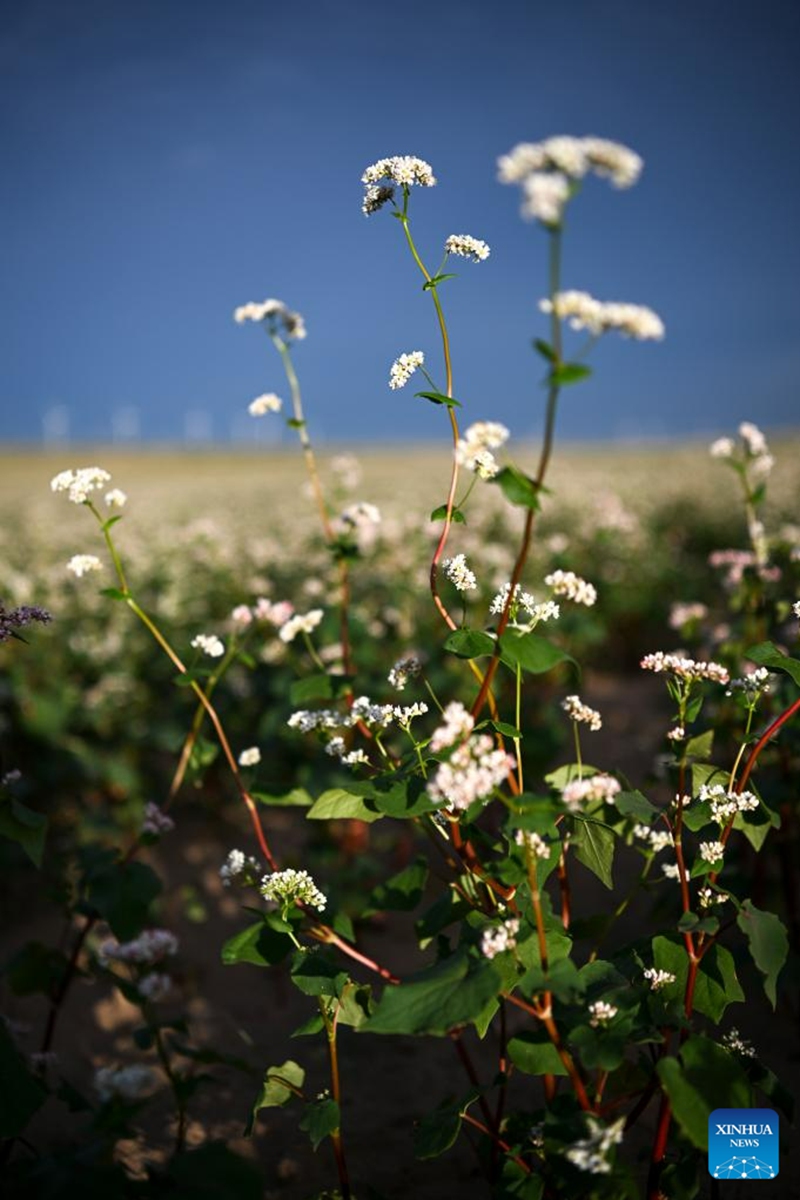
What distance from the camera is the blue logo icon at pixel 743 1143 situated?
1.97 meters

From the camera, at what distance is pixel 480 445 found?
1791mm

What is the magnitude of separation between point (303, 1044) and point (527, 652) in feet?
8.61

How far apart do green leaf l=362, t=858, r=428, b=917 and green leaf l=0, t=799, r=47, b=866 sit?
0.96 m

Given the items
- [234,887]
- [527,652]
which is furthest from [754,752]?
[234,887]

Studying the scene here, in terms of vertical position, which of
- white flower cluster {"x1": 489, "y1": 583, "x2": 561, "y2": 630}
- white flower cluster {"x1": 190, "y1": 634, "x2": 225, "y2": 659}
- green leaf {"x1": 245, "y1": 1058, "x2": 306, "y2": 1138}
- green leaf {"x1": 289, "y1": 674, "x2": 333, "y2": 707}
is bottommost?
green leaf {"x1": 245, "y1": 1058, "x2": 306, "y2": 1138}

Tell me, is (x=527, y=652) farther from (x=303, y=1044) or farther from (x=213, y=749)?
(x=303, y=1044)

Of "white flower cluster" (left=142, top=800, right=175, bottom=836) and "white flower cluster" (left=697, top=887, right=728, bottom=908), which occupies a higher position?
"white flower cluster" (left=142, top=800, right=175, bottom=836)

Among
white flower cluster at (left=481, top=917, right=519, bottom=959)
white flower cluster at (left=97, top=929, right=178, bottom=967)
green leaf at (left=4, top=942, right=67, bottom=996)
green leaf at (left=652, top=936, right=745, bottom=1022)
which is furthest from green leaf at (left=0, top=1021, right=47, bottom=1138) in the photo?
green leaf at (left=652, top=936, right=745, bottom=1022)

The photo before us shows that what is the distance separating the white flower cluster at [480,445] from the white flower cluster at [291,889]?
1046mm

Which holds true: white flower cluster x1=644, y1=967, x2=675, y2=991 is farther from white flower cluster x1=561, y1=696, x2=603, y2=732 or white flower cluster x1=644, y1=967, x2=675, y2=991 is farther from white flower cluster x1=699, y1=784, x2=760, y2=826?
white flower cluster x1=561, y1=696, x2=603, y2=732

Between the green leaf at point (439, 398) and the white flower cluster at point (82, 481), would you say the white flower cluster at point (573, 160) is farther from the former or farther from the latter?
the white flower cluster at point (82, 481)

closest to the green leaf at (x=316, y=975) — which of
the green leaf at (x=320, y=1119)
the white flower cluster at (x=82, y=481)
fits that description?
the green leaf at (x=320, y=1119)

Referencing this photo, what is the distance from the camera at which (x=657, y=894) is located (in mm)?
3670

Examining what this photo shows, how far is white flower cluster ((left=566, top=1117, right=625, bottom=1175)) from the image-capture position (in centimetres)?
157
